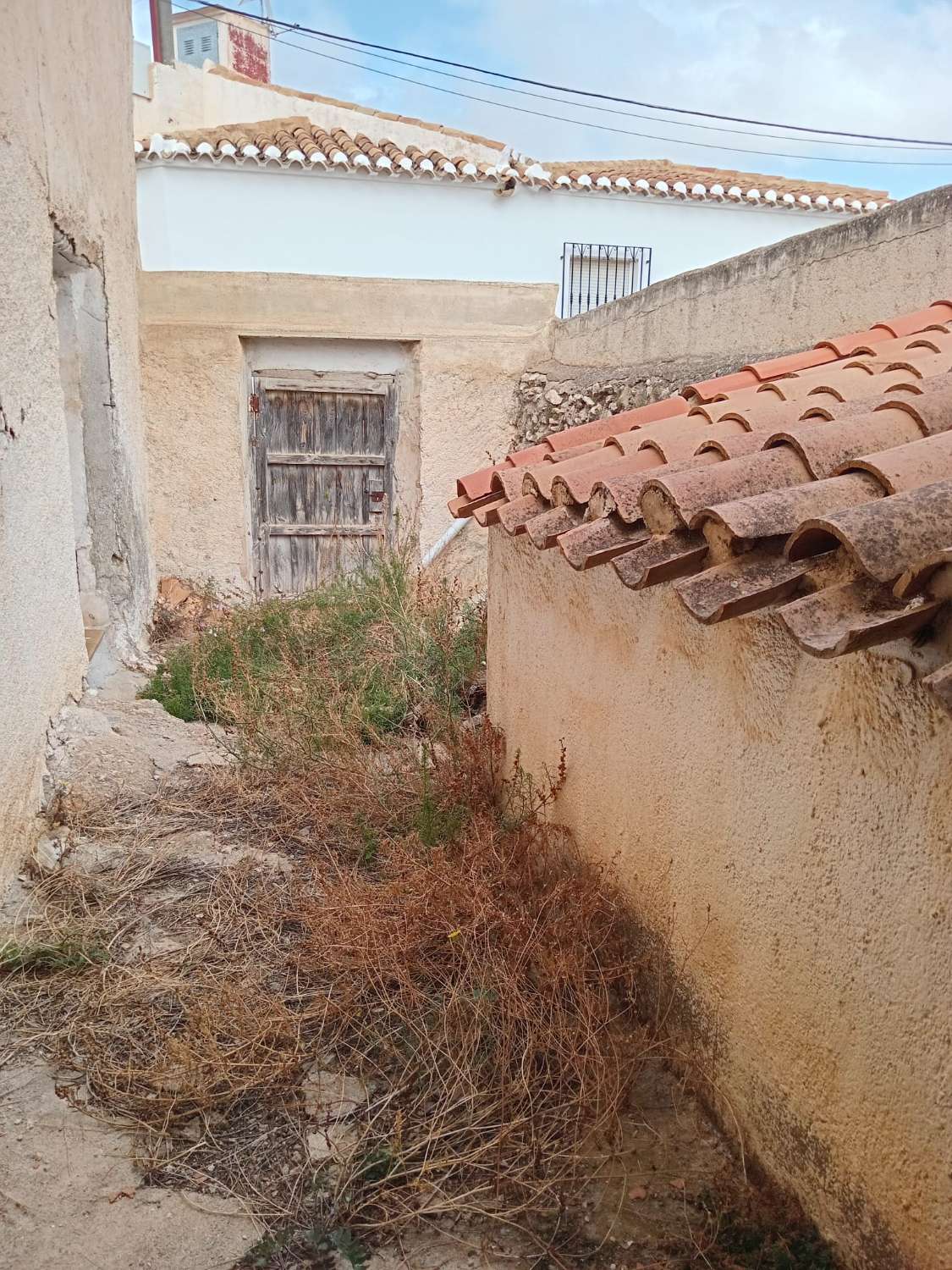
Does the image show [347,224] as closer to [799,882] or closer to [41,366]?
[41,366]

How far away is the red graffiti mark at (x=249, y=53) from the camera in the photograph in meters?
23.6

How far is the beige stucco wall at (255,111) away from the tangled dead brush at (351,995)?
1339 cm

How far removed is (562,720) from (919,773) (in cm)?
177

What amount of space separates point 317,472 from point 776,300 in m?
4.42

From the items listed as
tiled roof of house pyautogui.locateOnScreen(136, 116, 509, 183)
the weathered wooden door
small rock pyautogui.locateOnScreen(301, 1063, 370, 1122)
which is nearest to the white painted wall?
tiled roof of house pyautogui.locateOnScreen(136, 116, 509, 183)

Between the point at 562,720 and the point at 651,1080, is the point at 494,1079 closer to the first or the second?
the point at 651,1080

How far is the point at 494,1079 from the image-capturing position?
245 cm

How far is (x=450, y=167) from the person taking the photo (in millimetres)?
10438

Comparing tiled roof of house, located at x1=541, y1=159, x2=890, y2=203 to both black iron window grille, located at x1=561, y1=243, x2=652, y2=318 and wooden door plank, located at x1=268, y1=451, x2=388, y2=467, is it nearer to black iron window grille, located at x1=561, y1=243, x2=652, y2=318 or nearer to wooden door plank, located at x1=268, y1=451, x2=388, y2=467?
black iron window grille, located at x1=561, y1=243, x2=652, y2=318

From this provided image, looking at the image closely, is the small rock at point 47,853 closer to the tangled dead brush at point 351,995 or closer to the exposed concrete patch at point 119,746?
the tangled dead brush at point 351,995

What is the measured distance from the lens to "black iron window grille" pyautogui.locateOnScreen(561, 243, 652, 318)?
13.8 meters

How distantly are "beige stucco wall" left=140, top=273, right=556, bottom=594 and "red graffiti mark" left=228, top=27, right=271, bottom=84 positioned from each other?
62.6ft

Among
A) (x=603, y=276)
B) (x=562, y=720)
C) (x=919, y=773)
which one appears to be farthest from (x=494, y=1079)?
(x=603, y=276)

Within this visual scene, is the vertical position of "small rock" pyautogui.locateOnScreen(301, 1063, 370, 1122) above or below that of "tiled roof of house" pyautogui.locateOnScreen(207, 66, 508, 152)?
below
